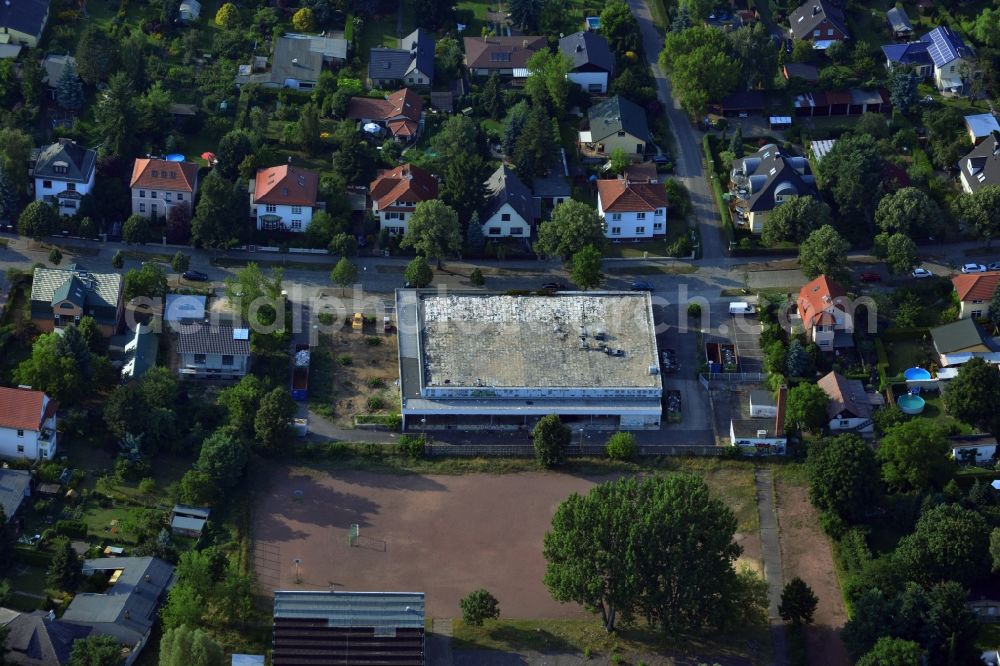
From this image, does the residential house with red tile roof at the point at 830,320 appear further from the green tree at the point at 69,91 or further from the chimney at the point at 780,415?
the green tree at the point at 69,91

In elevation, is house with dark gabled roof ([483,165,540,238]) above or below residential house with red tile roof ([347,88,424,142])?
below

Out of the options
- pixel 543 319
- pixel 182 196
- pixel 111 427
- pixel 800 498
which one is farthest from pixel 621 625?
pixel 182 196

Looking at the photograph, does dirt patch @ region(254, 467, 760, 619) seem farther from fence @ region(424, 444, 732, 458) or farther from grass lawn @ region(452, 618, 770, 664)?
fence @ region(424, 444, 732, 458)

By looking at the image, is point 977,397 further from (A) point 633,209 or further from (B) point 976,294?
(A) point 633,209

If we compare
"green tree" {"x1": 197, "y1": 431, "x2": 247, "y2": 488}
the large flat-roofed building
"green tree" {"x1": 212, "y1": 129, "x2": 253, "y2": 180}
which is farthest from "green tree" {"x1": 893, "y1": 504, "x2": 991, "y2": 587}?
"green tree" {"x1": 212, "y1": 129, "x2": 253, "y2": 180}

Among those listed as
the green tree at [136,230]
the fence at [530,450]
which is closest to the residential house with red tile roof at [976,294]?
the fence at [530,450]

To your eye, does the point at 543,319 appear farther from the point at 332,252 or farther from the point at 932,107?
the point at 932,107
